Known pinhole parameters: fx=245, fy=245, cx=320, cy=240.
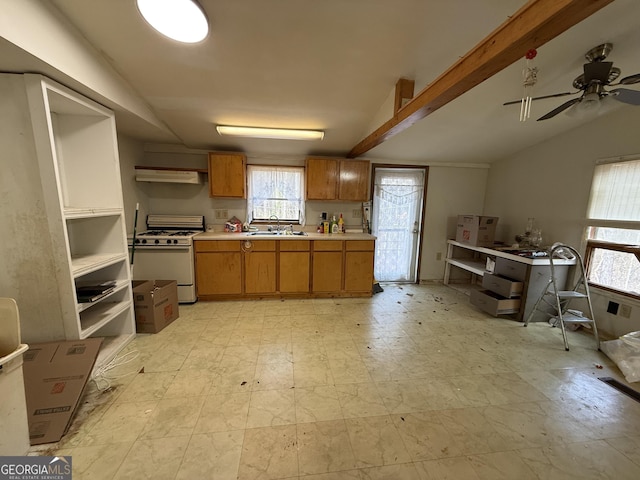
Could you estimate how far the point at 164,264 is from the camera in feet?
10.3

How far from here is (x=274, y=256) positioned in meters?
3.40

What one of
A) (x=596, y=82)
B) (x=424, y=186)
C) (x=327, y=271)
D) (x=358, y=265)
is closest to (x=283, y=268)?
(x=327, y=271)

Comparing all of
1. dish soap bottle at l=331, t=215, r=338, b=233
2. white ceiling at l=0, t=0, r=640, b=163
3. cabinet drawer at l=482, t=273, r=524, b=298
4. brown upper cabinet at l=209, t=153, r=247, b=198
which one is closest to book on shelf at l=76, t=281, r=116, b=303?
white ceiling at l=0, t=0, r=640, b=163

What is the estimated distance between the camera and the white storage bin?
3.90 feet

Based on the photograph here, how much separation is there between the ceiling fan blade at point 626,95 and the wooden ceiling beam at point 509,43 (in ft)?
3.21

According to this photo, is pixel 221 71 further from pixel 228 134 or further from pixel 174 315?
pixel 174 315

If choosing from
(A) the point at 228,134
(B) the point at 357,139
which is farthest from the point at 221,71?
(B) the point at 357,139

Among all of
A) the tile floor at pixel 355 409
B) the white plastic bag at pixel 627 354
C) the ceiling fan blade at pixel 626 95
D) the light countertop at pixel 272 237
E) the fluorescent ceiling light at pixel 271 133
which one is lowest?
the tile floor at pixel 355 409

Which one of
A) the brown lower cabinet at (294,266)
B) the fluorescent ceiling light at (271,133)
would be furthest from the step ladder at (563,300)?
the fluorescent ceiling light at (271,133)

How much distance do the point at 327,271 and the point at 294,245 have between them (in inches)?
24.0

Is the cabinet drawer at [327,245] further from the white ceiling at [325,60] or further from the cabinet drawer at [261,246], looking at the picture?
the white ceiling at [325,60]

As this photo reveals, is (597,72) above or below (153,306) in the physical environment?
above

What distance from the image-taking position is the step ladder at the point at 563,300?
255 cm

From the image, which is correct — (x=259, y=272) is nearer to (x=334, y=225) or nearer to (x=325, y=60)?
(x=334, y=225)
